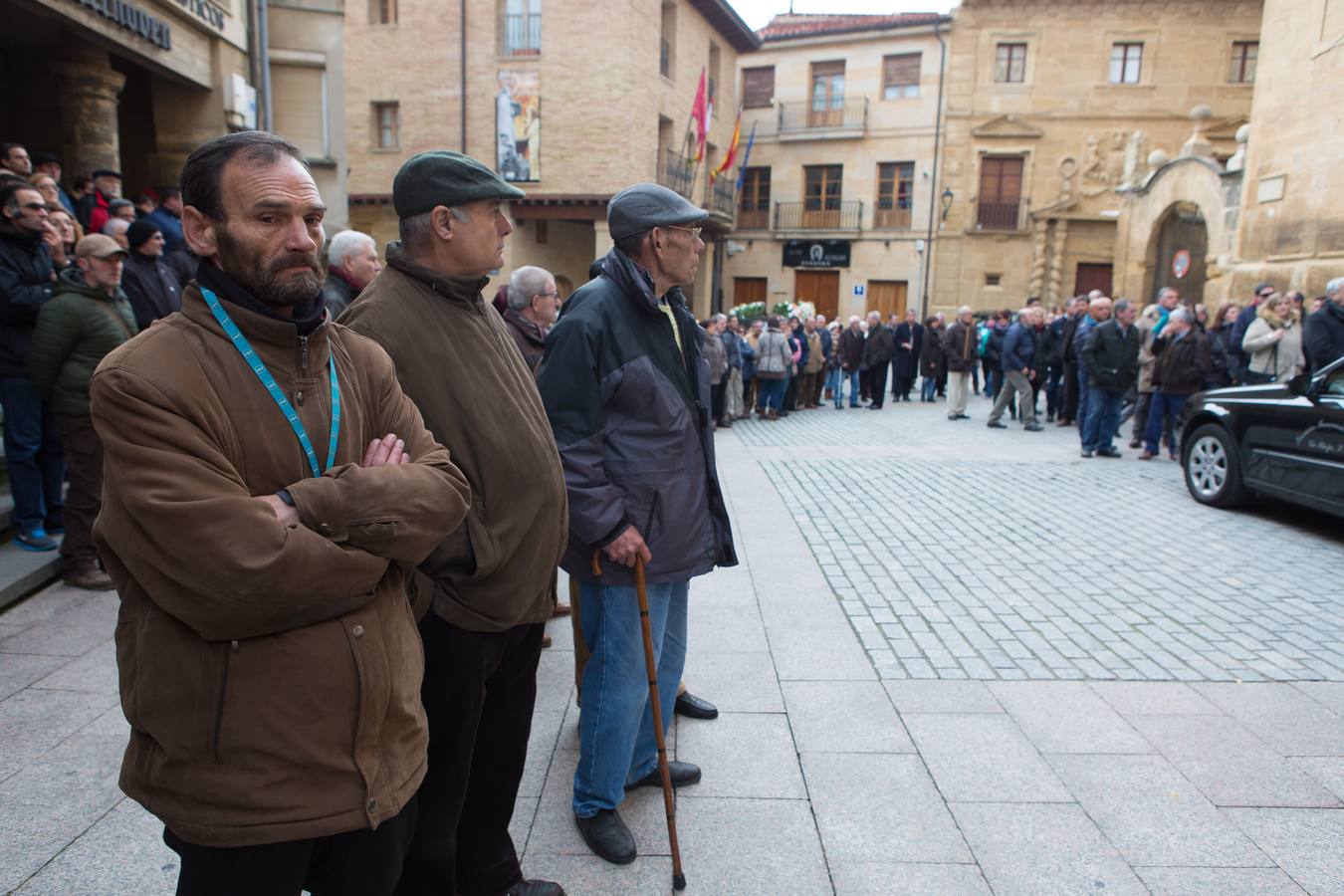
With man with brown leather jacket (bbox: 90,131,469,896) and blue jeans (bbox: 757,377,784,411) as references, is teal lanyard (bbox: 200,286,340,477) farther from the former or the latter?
blue jeans (bbox: 757,377,784,411)

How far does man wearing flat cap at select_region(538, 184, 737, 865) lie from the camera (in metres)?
2.72

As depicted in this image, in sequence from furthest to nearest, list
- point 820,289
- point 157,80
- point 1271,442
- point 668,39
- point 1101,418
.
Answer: point 820,289, point 668,39, point 157,80, point 1101,418, point 1271,442

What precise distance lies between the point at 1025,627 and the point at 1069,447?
315 inches

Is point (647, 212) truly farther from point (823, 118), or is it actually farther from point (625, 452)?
point (823, 118)

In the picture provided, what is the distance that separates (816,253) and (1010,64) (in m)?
9.27

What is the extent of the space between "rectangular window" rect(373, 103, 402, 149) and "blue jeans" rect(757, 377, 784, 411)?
15.4 metres

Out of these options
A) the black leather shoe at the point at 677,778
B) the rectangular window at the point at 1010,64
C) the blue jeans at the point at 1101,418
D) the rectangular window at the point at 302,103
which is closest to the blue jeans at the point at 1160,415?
the blue jeans at the point at 1101,418

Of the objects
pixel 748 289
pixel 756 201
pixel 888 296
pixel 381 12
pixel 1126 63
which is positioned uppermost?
pixel 1126 63

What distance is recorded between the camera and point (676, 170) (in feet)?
89.0

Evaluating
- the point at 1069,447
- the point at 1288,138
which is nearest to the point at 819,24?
the point at 1288,138

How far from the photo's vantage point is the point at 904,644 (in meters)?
4.76

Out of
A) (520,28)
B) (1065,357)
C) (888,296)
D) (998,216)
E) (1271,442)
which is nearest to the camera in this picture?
(1271,442)

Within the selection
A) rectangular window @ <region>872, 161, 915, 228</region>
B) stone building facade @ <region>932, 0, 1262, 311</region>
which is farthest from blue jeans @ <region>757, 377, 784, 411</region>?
rectangular window @ <region>872, 161, 915, 228</region>

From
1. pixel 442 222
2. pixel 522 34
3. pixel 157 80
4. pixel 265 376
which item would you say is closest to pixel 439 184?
pixel 442 222
